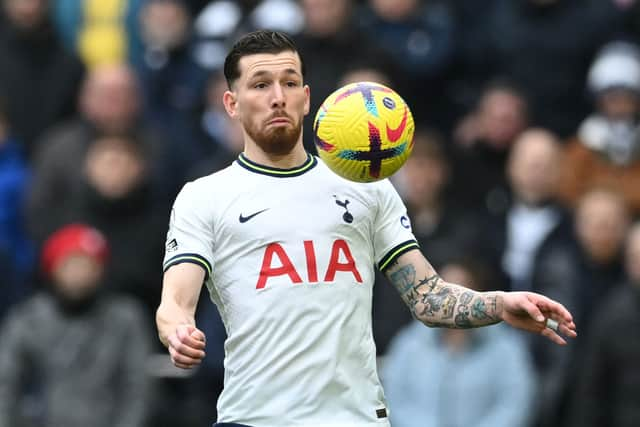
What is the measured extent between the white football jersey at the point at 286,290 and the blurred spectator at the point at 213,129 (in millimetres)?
6185

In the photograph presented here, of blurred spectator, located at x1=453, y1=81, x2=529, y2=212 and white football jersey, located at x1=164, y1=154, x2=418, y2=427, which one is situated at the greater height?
blurred spectator, located at x1=453, y1=81, x2=529, y2=212

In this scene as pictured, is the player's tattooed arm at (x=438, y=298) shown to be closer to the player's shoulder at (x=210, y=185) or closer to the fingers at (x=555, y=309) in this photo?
the fingers at (x=555, y=309)

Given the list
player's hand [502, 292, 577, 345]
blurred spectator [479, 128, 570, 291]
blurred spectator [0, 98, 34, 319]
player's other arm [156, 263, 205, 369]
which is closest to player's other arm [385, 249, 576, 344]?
player's hand [502, 292, 577, 345]

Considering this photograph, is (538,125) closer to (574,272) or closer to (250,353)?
(574,272)

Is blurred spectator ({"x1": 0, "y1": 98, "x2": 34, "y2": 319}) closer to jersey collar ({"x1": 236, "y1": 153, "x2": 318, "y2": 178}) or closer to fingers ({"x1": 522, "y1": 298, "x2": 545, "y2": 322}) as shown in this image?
jersey collar ({"x1": 236, "y1": 153, "x2": 318, "y2": 178})

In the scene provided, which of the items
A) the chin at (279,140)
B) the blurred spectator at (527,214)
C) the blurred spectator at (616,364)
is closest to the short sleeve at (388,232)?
the chin at (279,140)

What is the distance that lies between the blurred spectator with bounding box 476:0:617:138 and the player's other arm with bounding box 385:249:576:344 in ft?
23.6

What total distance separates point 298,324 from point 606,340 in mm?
5196

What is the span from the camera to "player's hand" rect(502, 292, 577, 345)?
6770 mm

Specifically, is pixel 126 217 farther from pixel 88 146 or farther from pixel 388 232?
pixel 388 232

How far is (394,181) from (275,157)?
20.4 ft

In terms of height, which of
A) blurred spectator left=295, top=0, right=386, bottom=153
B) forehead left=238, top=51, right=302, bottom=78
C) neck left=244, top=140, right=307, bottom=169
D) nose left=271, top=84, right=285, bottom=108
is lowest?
neck left=244, top=140, right=307, bottom=169

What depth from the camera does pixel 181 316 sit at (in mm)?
6793

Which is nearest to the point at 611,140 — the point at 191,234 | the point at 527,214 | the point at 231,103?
the point at 527,214
